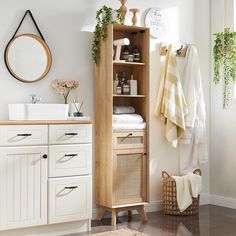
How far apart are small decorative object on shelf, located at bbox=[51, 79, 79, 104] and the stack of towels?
1.47ft

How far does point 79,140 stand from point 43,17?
1156mm

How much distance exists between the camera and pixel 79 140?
4.23 meters

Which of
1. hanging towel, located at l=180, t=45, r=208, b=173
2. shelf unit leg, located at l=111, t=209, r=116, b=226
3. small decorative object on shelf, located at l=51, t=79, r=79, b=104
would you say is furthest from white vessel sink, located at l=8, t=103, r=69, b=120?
hanging towel, located at l=180, t=45, r=208, b=173

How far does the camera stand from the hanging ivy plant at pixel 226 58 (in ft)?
17.3

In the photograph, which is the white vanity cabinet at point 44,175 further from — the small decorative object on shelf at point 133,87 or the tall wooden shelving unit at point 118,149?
the small decorative object on shelf at point 133,87

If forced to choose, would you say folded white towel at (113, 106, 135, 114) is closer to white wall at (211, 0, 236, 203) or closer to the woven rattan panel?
the woven rattan panel

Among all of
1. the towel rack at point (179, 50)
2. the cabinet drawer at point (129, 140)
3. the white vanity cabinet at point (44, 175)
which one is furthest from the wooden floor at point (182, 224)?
the towel rack at point (179, 50)

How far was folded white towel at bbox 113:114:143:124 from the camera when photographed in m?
4.57

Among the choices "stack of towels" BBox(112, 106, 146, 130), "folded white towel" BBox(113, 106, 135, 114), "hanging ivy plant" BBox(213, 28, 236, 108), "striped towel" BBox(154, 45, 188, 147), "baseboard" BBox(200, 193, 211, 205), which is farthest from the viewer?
"baseboard" BBox(200, 193, 211, 205)

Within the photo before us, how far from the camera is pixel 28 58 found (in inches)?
172

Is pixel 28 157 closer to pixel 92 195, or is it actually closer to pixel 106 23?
pixel 92 195

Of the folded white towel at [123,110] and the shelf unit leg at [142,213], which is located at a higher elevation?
the folded white towel at [123,110]

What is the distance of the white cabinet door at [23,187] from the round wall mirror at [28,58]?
724mm

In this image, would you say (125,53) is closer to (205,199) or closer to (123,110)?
(123,110)
